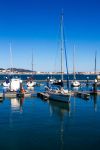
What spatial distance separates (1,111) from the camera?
48094 mm

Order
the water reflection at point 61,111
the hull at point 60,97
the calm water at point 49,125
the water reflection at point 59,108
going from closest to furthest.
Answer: the calm water at point 49,125, the water reflection at point 61,111, the water reflection at point 59,108, the hull at point 60,97

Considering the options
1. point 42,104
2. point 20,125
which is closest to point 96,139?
point 20,125

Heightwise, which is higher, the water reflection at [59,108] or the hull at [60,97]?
the hull at [60,97]

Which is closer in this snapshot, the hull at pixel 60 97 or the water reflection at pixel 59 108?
the water reflection at pixel 59 108

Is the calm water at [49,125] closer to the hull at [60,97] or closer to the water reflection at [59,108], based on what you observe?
the water reflection at [59,108]

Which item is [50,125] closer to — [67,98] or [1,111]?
[1,111]

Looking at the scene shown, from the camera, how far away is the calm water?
1162 inches

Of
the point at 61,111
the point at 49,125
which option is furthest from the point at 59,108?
the point at 49,125

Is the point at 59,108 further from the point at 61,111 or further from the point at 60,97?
the point at 60,97

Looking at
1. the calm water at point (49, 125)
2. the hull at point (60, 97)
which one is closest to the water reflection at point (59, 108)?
the calm water at point (49, 125)

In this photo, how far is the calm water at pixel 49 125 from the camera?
96.8 ft

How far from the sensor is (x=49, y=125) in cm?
3769

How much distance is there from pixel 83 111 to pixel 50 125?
12.0 meters

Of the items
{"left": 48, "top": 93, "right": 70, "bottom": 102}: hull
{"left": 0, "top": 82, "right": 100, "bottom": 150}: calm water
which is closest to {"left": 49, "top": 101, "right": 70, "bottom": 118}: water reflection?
{"left": 0, "top": 82, "right": 100, "bottom": 150}: calm water
